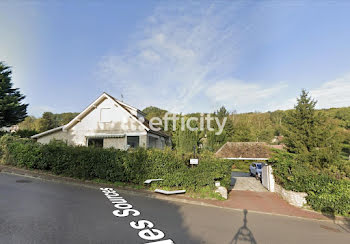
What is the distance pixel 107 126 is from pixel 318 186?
51.6 ft

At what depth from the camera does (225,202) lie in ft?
28.5

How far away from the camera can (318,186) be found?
7.97 metres

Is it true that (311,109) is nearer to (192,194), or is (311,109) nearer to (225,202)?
(225,202)

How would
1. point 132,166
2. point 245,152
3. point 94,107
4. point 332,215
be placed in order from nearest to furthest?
point 332,215
point 132,166
point 94,107
point 245,152

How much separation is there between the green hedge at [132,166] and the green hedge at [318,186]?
299 centimetres

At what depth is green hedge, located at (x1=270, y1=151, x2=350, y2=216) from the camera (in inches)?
294

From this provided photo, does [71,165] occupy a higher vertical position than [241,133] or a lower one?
lower

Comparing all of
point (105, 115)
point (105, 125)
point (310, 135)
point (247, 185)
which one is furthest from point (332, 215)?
point (105, 115)

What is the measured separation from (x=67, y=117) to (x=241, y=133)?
48844 mm

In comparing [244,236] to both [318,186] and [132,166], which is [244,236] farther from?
[132,166]

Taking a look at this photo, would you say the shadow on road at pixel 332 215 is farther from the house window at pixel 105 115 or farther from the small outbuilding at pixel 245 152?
the house window at pixel 105 115

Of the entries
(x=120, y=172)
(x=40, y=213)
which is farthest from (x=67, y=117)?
(x=40, y=213)

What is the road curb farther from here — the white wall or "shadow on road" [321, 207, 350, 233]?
the white wall

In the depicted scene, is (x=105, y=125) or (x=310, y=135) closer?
(x=310, y=135)
